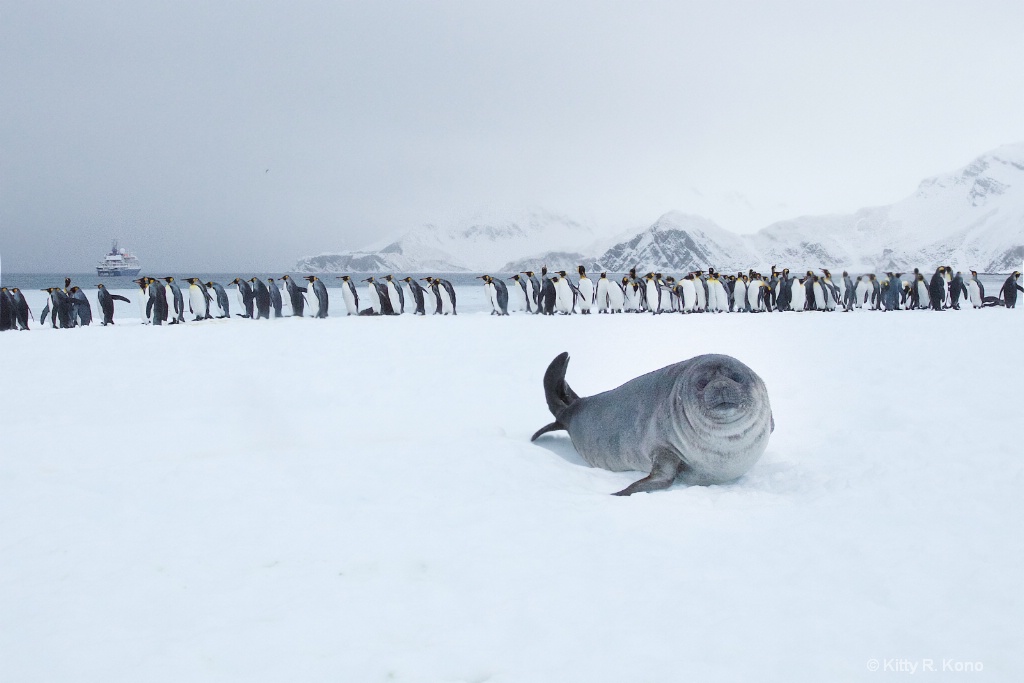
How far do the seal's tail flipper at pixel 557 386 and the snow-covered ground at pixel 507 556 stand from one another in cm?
29

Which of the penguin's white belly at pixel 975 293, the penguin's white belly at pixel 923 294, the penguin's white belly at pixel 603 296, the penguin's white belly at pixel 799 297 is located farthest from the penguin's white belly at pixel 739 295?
the penguin's white belly at pixel 975 293

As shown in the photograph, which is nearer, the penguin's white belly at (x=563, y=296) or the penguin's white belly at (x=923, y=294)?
the penguin's white belly at (x=563, y=296)

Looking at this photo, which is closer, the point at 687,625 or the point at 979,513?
the point at 687,625

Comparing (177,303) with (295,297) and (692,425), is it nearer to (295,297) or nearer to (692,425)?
(295,297)

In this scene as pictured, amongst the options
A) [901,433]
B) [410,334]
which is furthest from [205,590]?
[410,334]

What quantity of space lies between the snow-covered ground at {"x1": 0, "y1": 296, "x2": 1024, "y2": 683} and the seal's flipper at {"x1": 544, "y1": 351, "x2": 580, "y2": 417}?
0.97 feet

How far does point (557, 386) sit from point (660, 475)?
174cm

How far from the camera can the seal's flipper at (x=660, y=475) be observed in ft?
13.1

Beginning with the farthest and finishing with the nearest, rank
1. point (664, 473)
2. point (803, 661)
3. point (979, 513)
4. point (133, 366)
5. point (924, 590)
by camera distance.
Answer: point (133, 366), point (664, 473), point (979, 513), point (924, 590), point (803, 661)

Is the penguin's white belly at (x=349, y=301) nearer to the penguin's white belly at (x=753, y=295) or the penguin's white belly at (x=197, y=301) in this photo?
the penguin's white belly at (x=197, y=301)

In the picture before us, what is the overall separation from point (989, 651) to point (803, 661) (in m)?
0.59

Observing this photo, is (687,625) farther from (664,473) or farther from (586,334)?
(586,334)

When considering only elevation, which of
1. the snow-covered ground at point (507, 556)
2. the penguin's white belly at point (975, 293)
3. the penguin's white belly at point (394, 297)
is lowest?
the snow-covered ground at point (507, 556)

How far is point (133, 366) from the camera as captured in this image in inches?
364
